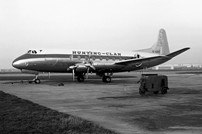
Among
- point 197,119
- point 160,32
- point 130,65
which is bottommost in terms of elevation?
point 197,119

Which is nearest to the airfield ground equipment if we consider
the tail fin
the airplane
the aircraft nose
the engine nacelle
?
the airplane

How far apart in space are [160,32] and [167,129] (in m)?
33.9

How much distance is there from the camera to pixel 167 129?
7.16m

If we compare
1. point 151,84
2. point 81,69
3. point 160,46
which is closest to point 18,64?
point 81,69

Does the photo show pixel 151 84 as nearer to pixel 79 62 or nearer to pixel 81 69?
pixel 81 69

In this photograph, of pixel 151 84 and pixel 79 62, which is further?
pixel 79 62

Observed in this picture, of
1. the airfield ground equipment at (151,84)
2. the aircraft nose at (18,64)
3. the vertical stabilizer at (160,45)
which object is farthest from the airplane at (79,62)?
the airfield ground equipment at (151,84)

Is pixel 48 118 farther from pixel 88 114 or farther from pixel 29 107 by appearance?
pixel 29 107

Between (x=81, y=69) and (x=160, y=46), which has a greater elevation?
(x=160, y=46)

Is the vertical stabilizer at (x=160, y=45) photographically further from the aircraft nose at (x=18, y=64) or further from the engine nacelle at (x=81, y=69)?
the aircraft nose at (x=18, y=64)

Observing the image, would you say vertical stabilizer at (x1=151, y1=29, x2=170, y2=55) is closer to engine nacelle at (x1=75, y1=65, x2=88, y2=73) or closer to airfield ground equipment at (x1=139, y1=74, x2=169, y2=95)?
engine nacelle at (x1=75, y1=65, x2=88, y2=73)

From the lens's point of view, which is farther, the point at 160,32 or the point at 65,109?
the point at 160,32

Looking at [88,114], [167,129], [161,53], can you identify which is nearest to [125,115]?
[88,114]

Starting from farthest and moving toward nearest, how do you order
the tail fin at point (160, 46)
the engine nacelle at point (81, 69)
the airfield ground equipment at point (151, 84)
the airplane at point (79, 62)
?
the tail fin at point (160, 46) → the engine nacelle at point (81, 69) → the airplane at point (79, 62) → the airfield ground equipment at point (151, 84)
